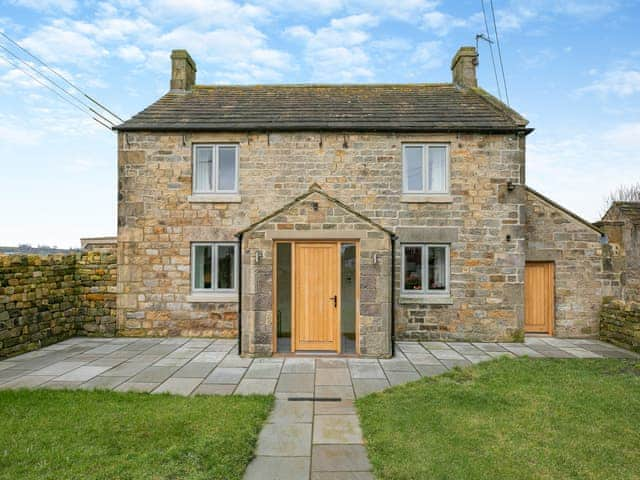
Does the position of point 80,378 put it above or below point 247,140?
below

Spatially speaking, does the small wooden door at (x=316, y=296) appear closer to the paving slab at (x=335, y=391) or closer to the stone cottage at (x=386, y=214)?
the paving slab at (x=335, y=391)

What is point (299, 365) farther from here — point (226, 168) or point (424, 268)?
point (226, 168)

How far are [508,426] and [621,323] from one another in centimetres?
680

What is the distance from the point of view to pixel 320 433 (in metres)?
4.61

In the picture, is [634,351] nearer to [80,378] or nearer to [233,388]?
[233,388]

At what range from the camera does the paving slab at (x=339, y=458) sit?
3835 millimetres

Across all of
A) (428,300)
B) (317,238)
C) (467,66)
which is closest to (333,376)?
(317,238)

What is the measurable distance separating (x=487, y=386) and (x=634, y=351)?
528 centimetres

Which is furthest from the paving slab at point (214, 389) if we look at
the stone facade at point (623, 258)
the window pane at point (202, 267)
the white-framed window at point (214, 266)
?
the stone facade at point (623, 258)

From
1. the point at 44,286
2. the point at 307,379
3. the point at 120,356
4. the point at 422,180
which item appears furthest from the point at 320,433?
the point at 44,286

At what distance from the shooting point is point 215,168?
10039 millimetres

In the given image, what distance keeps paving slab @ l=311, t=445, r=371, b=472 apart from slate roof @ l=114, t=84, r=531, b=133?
7725mm

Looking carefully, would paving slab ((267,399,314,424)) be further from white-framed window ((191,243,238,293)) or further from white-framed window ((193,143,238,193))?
white-framed window ((193,143,238,193))

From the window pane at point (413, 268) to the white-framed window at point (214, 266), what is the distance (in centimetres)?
464
